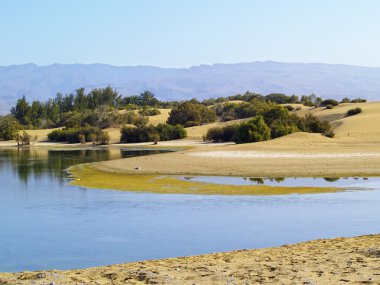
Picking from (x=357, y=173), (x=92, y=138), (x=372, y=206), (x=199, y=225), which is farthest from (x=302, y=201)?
(x=92, y=138)

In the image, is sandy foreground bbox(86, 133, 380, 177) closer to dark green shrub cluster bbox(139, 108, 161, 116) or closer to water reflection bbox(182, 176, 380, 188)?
water reflection bbox(182, 176, 380, 188)

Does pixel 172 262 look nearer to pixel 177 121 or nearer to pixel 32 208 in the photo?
pixel 32 208

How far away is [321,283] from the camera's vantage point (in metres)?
10.4

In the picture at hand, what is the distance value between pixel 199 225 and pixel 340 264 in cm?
814

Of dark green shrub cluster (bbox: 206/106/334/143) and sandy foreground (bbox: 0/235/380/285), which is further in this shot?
dark green shrub cluster (bbox: 206/106/334/143)

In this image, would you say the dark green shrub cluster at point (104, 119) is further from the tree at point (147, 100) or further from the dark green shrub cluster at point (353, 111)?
the tree at point (147, 100)

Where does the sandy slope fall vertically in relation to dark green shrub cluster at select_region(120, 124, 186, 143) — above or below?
below

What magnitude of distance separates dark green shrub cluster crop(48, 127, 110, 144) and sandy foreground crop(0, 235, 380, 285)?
57348mm

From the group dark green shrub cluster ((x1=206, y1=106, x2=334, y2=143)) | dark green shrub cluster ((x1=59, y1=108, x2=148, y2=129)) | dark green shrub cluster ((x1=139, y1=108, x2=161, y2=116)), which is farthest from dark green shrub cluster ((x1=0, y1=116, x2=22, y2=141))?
dark green shrub cluster ((x1=206, y1=106, x2=334, y2=143))

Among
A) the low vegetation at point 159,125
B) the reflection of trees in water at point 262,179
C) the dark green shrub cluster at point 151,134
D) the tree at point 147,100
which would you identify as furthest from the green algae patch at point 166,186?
the tree at point 147,100

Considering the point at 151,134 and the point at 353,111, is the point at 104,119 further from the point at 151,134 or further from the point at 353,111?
the point at 353,111

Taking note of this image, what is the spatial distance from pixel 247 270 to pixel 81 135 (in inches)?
2418

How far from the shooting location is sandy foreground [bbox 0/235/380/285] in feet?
35.9

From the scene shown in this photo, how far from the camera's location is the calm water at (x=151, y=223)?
54.1 feet
